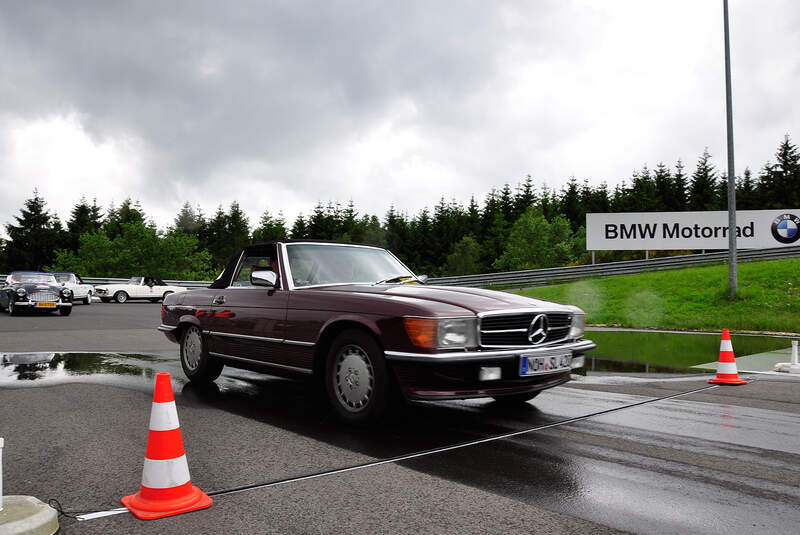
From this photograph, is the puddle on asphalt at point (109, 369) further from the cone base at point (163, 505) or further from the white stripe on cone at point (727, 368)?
the cone base at point (163, 505)

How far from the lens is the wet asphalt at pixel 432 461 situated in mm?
2947

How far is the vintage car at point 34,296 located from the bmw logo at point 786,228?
31.3m

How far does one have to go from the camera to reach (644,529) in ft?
9.29

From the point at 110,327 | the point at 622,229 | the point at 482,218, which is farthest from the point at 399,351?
the point at 482,218

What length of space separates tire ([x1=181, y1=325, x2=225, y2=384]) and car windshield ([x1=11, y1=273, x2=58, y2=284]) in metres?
16.1

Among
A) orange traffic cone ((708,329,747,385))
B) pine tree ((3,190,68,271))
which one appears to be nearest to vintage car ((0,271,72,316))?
orange traffic cone ((708,329,747,385))

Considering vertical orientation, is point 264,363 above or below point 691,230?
below

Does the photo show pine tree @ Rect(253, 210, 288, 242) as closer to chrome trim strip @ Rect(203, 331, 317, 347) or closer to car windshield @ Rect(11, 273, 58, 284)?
car windshield @ Rect(11, 273, 58, 284)

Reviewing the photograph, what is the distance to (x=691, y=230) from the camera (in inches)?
1202

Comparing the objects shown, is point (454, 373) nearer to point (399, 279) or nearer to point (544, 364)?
point (544, 364)

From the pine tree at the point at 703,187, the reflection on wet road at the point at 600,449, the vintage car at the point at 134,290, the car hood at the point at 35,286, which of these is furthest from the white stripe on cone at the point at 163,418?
the pine tree at the point at 703,187

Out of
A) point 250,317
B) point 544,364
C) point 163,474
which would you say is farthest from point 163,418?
point 544,364

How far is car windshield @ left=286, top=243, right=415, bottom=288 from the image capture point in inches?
222

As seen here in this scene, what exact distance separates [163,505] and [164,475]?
0.15 meters
